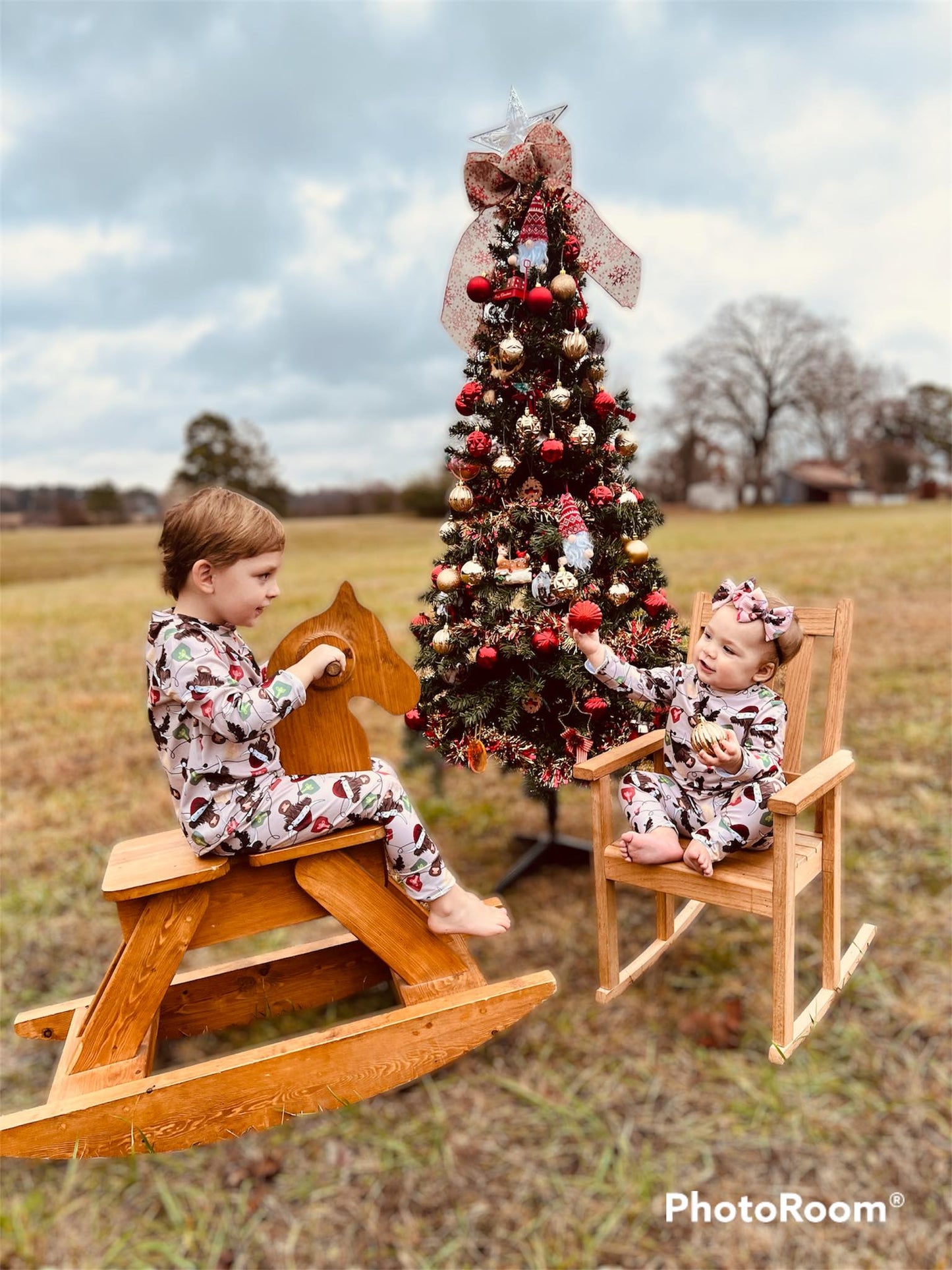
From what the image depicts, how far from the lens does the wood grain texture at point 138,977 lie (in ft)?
6.05

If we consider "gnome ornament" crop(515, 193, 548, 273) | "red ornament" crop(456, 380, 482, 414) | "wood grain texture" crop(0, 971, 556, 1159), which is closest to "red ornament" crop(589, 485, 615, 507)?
"red ornament" crop(456, 380, 482, 414)

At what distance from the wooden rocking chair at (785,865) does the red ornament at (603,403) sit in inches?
24.3

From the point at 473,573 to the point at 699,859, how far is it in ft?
3.15

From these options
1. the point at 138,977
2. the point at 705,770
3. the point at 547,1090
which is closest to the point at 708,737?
the point at 705,770

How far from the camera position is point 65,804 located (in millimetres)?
6391

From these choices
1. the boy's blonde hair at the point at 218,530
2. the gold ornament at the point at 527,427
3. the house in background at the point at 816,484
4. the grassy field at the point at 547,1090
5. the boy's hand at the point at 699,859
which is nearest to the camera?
the boy's blonde hair at the point at 218,530

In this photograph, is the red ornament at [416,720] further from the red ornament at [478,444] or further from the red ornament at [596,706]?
the red ornament at [478,444]

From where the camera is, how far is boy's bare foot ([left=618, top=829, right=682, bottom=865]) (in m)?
1.93

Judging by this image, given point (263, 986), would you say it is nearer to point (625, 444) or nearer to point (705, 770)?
point (705, 770)

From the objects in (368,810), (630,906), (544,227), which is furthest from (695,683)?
(630,906)

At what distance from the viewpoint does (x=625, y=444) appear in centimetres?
252

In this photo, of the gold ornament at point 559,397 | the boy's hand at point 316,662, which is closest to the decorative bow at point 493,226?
the gold ornament at point 559,397

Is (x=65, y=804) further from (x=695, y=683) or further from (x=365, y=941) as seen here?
(x=695, y=683)

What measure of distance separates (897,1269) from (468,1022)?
313cm
